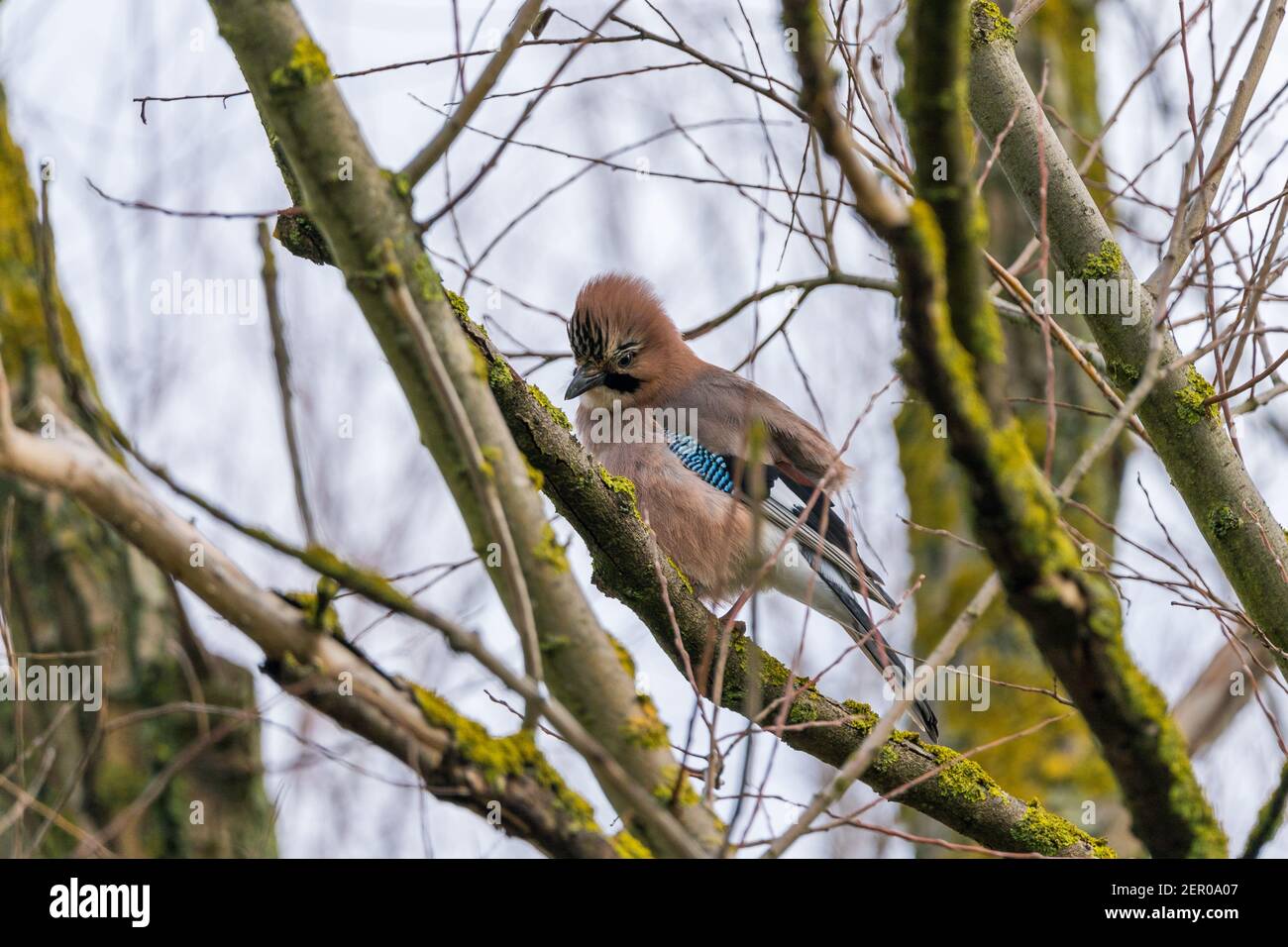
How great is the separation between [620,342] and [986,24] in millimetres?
3391

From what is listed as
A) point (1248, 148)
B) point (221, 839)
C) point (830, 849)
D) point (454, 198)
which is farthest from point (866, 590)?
point (830, 849)

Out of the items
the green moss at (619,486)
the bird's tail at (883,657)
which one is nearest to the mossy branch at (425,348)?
the green moss at (619,486)

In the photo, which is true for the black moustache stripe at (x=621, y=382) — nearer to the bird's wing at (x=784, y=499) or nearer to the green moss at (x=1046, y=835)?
the bird's wing at (x=784, y=499)

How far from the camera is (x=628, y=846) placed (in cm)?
300

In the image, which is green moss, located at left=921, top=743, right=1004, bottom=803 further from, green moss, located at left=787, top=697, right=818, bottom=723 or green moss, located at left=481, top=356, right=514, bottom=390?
green moss, located at left=481, top=356, right=514, bottom=390

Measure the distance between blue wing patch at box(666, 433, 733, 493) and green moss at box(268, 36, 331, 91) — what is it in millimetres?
4595

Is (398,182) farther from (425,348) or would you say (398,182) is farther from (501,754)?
(501,754)

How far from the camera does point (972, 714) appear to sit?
9.87 m

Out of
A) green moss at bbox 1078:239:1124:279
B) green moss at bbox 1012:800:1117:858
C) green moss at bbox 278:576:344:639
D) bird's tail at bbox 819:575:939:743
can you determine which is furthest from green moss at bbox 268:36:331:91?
green moss at bbox 1012:800:1117:858

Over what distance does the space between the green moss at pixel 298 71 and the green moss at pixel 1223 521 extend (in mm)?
3454

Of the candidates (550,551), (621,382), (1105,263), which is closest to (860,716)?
(1105,263)

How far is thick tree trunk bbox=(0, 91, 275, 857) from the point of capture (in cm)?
691

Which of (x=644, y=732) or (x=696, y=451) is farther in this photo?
(x=696, y=451)

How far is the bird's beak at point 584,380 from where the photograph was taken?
764 cm
